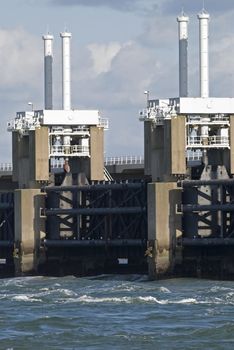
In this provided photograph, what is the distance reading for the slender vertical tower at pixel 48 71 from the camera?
12469 cm

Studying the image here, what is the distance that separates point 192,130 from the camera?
11238 cm

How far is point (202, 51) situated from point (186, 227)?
12.2m

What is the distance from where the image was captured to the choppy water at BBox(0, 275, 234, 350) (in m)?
70.4

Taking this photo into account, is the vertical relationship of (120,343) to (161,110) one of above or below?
below

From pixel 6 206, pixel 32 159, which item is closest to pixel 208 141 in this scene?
pixel 32 159

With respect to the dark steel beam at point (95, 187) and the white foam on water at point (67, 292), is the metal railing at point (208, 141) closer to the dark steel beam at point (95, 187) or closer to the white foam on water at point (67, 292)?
the dark steel beam at point (95, 187)

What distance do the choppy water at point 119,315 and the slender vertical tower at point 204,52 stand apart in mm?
15150

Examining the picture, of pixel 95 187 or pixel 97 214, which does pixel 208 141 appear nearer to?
pixel 95 187

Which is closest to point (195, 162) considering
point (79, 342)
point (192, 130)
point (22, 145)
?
point (192, 130)

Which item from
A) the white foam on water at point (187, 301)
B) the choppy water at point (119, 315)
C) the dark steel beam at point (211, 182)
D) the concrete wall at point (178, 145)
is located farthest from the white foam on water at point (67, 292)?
the concrete wall at point (178, 145)

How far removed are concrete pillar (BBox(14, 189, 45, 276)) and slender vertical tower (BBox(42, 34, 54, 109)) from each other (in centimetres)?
988

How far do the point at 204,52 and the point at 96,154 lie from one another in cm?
985

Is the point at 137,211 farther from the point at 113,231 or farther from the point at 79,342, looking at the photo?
the point at 79,342

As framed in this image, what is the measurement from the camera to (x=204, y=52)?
115 m
